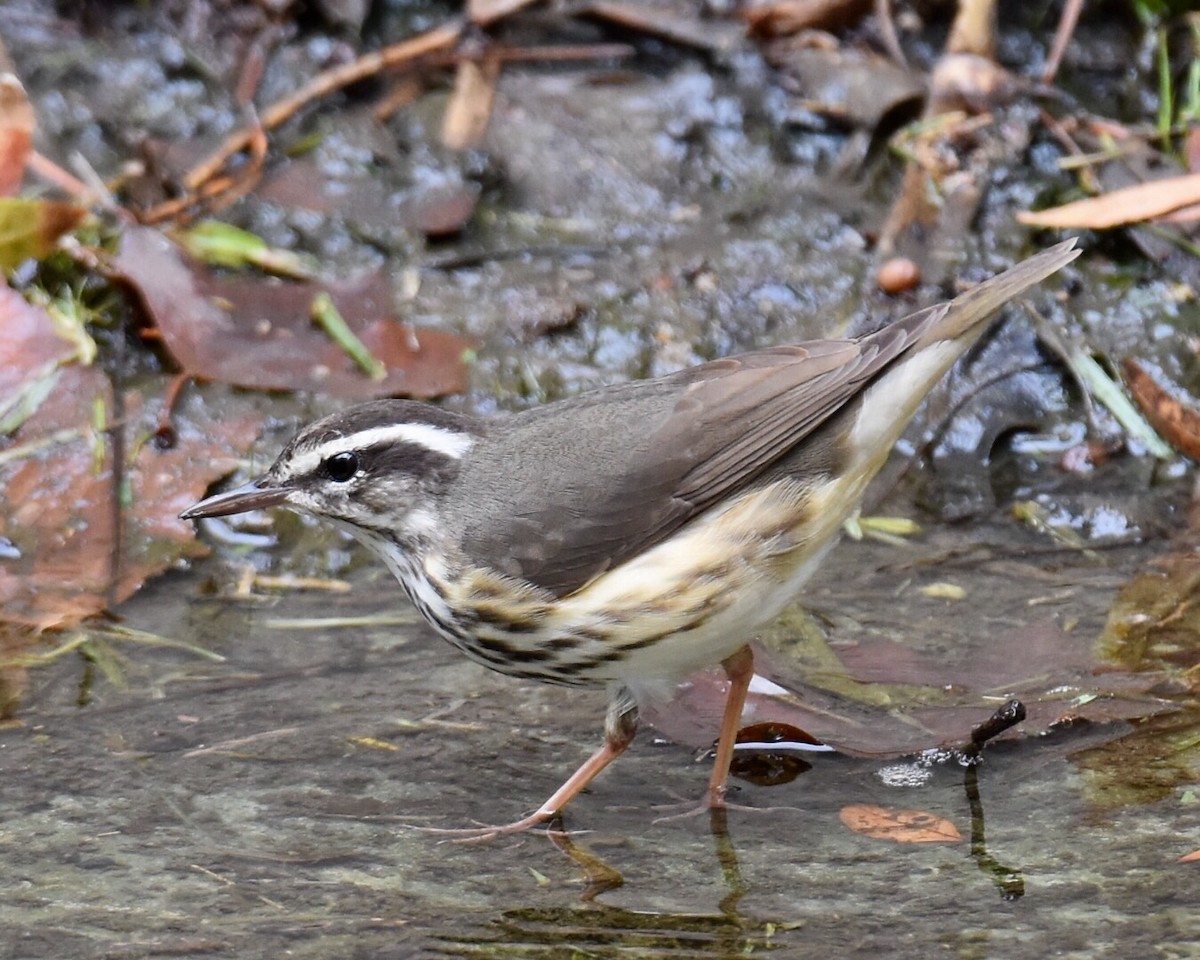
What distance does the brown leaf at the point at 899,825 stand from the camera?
4562 mm

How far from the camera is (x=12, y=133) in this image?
6949mm

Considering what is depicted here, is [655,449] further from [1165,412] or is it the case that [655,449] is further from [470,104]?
[470,104]

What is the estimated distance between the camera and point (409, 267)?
7711 millimetres

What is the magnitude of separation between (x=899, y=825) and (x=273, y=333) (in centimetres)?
368

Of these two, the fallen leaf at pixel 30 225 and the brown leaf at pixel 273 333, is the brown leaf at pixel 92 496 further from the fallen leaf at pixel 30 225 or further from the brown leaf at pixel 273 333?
the fallen leaf at pixel 30 225

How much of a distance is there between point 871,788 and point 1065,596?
4.77 feet

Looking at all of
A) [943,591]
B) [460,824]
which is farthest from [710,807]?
[943,591]

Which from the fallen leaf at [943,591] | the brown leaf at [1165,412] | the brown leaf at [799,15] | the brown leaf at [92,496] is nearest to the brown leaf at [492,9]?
the brown leaf at [799,15]

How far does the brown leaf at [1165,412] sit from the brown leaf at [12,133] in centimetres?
466

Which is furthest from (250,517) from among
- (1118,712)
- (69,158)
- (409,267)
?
(1118,712)

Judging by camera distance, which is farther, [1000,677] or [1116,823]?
[1000,677]

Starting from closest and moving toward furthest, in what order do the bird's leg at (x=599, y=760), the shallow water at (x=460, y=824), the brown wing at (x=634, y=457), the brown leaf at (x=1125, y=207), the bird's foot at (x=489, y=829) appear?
the shallow water at (x=460, y=824) → the bird's foot at (x=489, y=829) → the bird's leg at (x=599, y=760) → the brown wing at (x=634, y=457) → the brown leaf at (x=1125, y=207)

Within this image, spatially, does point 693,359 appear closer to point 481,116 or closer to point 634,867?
point 481,116

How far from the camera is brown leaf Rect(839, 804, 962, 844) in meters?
4.56
